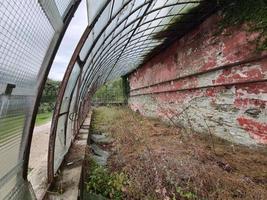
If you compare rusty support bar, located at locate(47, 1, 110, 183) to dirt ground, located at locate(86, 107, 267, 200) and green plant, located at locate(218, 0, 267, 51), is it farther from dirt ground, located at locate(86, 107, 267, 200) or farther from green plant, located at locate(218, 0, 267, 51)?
green plant, located at locate(218, 0, 267, 51)

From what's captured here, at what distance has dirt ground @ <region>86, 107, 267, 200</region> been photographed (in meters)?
3.52

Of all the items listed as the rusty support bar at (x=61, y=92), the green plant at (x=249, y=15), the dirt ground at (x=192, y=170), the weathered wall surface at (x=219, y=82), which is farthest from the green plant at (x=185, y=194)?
the green plant at (x=249, y=15)

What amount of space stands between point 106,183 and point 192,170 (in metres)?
1.46

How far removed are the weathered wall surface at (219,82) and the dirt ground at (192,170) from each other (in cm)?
56

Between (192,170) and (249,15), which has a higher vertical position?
(249,15)

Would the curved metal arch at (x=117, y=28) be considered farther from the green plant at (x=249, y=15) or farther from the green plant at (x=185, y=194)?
the green plant at (x=185, y=194)

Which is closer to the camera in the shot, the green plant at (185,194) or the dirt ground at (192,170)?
the green plant at (185,194)

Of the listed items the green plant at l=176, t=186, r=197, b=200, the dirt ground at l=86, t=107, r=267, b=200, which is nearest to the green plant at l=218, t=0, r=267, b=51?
the dirt ground at l=86, t=107, r=267, b=200

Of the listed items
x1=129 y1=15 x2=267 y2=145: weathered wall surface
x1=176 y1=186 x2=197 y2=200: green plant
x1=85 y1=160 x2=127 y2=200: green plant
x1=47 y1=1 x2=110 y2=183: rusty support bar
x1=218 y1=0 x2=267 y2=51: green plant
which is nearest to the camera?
x1=47 y1=1 x2=110 y2=183: rusty support bar

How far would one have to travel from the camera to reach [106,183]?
4.01 meters

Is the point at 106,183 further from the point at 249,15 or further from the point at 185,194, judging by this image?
the point at 249,15

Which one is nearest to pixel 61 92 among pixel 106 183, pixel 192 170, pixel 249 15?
pixel 106 183

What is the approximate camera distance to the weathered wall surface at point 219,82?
5.29m

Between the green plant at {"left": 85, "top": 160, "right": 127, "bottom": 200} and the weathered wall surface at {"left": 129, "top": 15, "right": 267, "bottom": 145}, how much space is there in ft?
9.07
